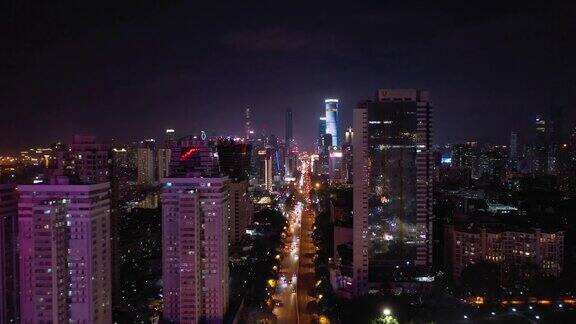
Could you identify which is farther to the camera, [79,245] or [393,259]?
[393,259]

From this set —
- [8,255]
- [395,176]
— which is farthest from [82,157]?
[395,176]

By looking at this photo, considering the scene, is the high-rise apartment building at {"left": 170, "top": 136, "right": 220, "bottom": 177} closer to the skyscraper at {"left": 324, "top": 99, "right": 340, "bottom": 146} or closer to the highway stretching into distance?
the highway stretching into distance

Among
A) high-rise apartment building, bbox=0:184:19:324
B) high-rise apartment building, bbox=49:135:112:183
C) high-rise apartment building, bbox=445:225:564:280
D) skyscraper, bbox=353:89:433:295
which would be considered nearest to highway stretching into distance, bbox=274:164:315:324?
skyscraper, bbox=353:89:433:295

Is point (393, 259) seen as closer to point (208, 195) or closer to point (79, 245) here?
point (208, 195)

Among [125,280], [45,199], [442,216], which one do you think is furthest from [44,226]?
[442,216]

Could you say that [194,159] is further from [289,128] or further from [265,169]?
[289,128]

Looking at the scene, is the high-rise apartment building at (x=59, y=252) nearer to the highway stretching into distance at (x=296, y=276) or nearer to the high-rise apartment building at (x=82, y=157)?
the high-rise apartment building at (x=82, y=157)

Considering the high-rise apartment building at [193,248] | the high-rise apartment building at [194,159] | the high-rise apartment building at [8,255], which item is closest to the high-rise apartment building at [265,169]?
the high-rise apartment building at [194,159]
